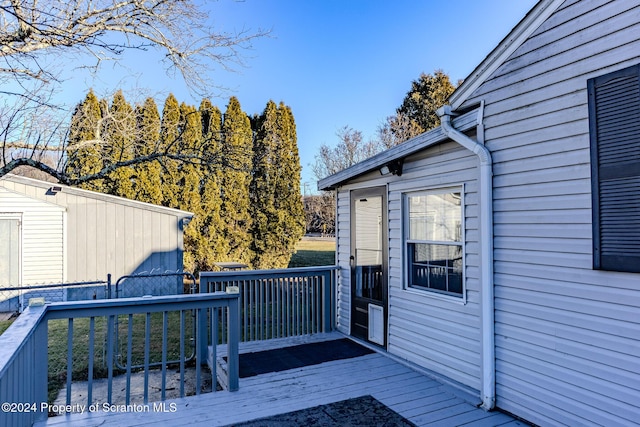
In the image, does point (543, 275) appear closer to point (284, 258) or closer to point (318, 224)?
point (284, 258)

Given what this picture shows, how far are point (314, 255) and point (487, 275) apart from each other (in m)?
14.6

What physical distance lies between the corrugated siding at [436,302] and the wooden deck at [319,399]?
8.6 inches

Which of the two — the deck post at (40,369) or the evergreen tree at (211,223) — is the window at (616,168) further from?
the evergreen tree at (211,223)

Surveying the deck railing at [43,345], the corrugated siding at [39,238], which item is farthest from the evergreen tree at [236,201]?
the deck railing at [43,345]

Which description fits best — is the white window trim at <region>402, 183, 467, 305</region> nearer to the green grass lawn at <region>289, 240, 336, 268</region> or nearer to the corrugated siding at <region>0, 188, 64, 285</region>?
the corrugated siding at <region>0, 188, 64, 285</region>

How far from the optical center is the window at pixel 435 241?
382cm

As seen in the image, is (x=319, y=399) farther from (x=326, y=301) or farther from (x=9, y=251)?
(x=9, y=251)

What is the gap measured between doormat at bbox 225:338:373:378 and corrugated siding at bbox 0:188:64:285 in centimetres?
621

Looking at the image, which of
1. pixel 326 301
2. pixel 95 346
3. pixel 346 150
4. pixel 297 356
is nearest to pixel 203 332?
pixel 297 356

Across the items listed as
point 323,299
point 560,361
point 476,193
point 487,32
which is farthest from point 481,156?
point 487,32

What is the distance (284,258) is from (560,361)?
32.0 ft

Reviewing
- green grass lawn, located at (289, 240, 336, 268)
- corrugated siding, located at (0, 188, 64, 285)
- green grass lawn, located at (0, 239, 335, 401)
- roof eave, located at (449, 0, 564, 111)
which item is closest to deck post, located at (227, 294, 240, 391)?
green grass lawn, located at (0, 239, 335, 401)

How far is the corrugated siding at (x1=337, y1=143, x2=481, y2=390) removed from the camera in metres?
3.56

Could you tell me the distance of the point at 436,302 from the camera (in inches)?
157
